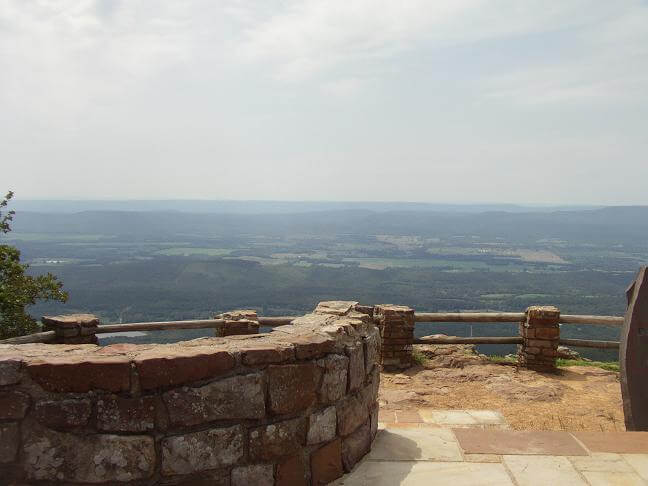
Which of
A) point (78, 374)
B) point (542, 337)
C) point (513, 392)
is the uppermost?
point (78, 374)

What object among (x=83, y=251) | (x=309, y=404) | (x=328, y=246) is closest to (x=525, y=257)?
(x=328, y=246)

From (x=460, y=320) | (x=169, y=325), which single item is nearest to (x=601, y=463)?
(x=460, y=320)

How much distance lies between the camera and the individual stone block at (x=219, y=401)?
10.7ft

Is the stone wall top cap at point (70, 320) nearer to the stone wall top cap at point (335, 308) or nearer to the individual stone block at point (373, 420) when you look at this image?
the stone wall top cap at point (335, 308)

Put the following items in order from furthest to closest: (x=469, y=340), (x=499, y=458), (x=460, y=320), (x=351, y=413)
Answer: (x=469, y=340) < (x=460, y=320) < (x=499, y=458) < (x=351, y=413)

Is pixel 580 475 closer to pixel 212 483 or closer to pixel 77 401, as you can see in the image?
pixel 212 483

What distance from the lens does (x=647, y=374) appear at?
5.75m

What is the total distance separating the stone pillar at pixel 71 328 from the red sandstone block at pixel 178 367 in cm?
536

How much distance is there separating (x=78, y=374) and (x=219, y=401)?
85cm

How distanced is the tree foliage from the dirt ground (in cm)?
598

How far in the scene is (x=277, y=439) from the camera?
3576mm

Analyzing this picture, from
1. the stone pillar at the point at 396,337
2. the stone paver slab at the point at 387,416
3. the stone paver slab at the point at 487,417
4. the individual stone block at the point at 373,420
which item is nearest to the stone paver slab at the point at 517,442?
the individual stone block at the point at 373,420

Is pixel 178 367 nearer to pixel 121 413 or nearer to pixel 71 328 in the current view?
pixel 121 413

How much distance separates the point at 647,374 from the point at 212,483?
4810 mm
